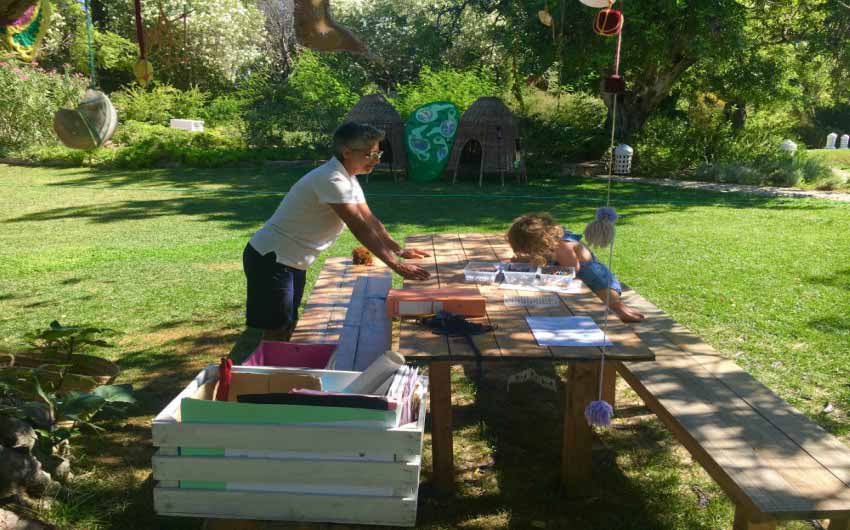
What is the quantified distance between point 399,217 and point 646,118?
10312 millimetres

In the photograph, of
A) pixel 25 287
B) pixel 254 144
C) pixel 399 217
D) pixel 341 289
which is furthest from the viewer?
pixel 254 144

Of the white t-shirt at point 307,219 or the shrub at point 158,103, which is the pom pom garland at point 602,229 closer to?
the white t-shirt at point 307,219

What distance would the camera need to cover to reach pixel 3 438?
3.05 metres

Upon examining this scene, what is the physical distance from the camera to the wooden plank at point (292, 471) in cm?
244

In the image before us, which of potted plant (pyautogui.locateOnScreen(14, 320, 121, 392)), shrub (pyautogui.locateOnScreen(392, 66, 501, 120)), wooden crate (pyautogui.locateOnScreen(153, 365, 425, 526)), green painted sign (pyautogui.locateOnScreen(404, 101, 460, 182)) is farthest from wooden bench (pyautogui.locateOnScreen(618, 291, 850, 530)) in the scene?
shrub (pyautogui.locateOnScreen(392, 66, 501, 120))

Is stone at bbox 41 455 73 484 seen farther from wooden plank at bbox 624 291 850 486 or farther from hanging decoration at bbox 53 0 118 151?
wooden plank at bbox 624 291 850 486

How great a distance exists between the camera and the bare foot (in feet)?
13.2

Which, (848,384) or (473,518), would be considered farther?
(848,384)

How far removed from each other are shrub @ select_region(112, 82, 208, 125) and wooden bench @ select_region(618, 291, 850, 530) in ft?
70.3

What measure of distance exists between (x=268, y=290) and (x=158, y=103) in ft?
69.9

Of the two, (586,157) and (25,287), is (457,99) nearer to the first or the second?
(586,157)

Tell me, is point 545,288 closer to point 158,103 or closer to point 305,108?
point 305,108

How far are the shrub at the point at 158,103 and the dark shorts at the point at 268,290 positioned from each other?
19929 mm

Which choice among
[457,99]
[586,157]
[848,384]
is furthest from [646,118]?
[848,384]
